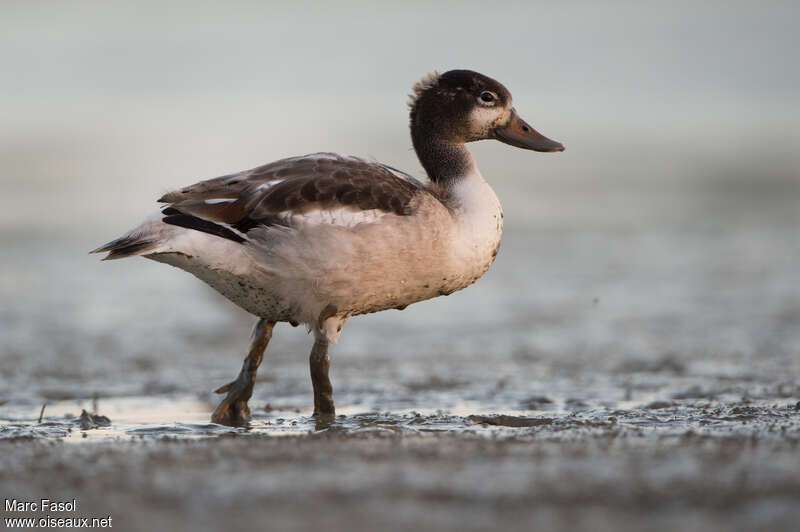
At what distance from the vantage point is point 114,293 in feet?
40.1

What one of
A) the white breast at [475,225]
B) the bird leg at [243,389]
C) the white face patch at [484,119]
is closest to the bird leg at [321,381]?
the bird leg at [243,389]

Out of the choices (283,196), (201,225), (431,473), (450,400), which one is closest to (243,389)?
(201,225)

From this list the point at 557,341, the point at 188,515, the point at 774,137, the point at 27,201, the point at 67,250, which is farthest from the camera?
the point at 774,137

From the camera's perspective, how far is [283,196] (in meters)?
6.11

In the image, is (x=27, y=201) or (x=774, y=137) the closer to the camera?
(x=27, y=201)

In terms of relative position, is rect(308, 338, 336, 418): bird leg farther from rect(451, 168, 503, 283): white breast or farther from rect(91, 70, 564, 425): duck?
rect(451, 168, 503, 283): white breast

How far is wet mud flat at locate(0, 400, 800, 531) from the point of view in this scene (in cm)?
366

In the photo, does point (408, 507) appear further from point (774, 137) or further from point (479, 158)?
point (774, 137)

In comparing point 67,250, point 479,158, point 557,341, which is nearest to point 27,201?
point 67,250

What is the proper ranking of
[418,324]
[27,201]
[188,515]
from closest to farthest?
[188,515] < [418,324] < [27,201]

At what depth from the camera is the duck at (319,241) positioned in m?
6.05

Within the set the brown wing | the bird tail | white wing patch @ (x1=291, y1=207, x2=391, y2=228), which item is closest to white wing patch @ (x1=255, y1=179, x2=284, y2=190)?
the brown wing

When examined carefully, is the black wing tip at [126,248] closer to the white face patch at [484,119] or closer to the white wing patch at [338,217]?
the white wing patch at [338,217]

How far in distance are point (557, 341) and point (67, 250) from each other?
25.6 feet
